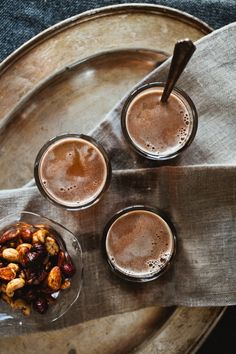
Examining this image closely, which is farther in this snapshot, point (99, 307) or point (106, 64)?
point (106, 64)

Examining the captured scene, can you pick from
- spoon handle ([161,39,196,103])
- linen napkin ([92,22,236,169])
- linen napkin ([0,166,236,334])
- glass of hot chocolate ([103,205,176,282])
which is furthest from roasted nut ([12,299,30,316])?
spoon handle ([161,39,196,103])

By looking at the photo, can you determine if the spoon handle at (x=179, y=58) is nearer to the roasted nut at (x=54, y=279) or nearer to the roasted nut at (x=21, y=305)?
the roasted nut at (x=54, y=279)

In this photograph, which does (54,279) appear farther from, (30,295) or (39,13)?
(39,13)

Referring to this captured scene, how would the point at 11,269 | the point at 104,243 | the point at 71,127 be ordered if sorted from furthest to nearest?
the point at 71,127 < the point at 104,243 < the point at 11,269

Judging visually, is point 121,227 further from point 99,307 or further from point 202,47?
point 202,47

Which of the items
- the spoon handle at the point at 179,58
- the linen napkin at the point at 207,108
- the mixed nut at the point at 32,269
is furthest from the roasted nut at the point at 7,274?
the spoon handle at the point at 179,58

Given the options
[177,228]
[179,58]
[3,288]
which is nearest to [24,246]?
[3,288]

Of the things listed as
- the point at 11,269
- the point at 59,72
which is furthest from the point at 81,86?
the point at 11,269
